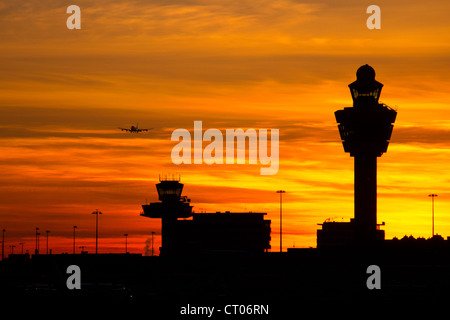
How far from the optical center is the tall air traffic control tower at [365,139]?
472 ft

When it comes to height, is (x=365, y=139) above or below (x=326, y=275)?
above

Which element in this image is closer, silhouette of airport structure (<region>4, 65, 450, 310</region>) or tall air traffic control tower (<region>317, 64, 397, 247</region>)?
silhouette of airport structure (<region>4, 65, 450, 310</region>)

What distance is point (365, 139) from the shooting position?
146750mm

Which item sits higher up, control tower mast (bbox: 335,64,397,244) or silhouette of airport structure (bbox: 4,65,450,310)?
control tower mast (bbox: 335,64,397,244)

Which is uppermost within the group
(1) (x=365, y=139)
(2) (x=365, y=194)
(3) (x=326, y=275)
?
(1) (x=365, y=139)

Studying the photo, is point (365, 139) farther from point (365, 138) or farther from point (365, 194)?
point (365, 194)

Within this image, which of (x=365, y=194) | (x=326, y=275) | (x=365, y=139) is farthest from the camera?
(x=326, y=275)

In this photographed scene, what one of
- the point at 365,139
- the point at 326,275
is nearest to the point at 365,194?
the point at 365,139

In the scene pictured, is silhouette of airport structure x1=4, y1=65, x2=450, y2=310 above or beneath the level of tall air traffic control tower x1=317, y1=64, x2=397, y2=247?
beneath

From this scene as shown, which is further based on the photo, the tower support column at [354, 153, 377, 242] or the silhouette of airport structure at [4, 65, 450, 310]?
the tower support column at [354, 153, 377, 242]

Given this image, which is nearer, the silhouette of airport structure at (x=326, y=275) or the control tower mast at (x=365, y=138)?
the silhouette of airport structure at (x=326, y=275)

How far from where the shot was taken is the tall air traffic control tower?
144000mm

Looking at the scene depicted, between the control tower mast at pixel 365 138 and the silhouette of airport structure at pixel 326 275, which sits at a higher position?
the control tower mast at pixel 365 138
